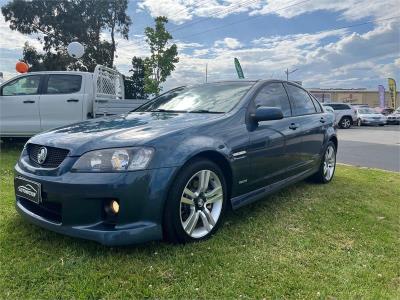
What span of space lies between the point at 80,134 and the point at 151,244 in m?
1.06

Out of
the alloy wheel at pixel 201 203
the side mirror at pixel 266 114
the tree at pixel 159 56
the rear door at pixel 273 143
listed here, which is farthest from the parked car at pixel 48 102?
the tree at pixel 159 56

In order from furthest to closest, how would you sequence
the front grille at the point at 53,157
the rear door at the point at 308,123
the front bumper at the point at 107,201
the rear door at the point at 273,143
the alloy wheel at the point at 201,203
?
the rear door at the point at 308,123, the rear door at the point at 273,143, the alloy wheel at the point at 201,203, the front grille at the point at 53,157, the front bumper at the point at 107,201

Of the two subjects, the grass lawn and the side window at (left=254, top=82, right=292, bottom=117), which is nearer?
the grass lawn

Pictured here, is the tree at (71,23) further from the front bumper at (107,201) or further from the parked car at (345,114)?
the front bumper at (107,201)

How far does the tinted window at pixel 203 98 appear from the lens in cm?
371

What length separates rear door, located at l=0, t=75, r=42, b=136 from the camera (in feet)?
24.0

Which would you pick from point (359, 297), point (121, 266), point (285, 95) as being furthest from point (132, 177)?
point (285, 95)

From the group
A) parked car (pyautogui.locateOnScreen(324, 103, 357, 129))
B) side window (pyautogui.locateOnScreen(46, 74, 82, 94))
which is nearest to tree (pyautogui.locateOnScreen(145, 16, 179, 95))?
parked car (pyautogui.locateOnScreen(324, 103, 357, 129))

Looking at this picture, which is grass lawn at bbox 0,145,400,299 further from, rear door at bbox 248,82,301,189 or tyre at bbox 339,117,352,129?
tyre at bbox 339,117,352,129

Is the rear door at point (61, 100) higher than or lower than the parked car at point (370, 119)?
higher

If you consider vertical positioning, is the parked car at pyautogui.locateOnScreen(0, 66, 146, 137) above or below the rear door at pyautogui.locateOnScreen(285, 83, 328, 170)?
above

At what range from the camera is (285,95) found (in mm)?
4469

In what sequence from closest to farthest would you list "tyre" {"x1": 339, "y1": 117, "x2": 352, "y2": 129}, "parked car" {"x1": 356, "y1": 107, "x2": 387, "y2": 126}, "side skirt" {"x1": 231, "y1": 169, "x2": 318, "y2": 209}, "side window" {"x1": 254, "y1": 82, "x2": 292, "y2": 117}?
"side skirt" {"x1": 231, "y1": 169, "x2": 318, "y2": 209} < "side window" {"x1": 254, "y1": 82, "x2": 292, "y2": 117} < "tyre" {"x1": 339, "y1": 117, "x2": 352, "y2": 129} < "parked car" {"x1": 356, "y1": 107, "x2": 387, "y2": 126}

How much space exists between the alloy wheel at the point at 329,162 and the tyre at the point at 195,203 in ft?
A: 8.83
